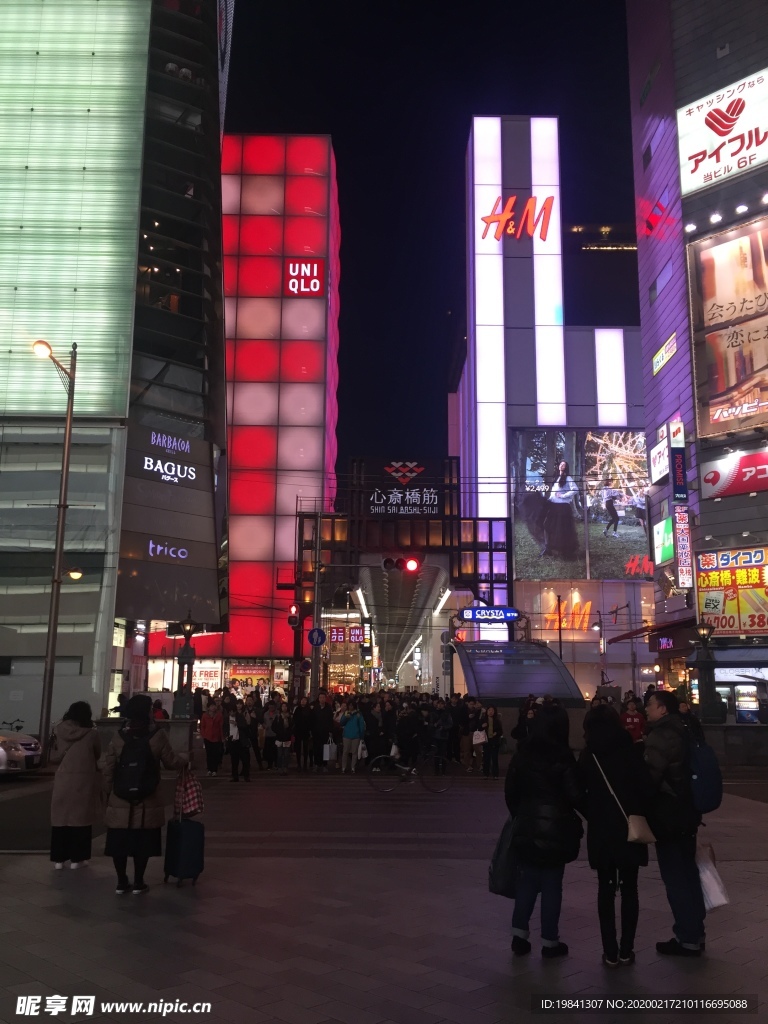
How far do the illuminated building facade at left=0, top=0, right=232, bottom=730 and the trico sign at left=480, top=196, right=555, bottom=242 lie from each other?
133 feet

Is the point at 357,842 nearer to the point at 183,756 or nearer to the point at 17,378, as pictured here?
the point at 183,756

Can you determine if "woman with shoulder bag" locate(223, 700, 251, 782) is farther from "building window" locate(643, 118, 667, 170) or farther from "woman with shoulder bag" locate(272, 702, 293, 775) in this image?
"building window" locate(643, 118, 667, 170)

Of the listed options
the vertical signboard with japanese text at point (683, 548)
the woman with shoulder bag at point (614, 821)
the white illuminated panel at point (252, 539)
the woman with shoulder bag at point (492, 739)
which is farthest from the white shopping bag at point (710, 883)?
the white illuminated panel at point (252, 539)

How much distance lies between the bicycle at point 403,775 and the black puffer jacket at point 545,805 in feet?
38.5

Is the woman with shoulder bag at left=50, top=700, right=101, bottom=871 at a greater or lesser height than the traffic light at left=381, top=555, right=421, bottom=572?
lesser

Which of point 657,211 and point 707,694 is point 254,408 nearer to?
point 657,211

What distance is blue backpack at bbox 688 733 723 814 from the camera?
612cm

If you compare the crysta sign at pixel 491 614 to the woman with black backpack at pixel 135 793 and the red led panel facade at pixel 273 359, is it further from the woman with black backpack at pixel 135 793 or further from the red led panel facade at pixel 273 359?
the woman with black backpack at pixel 135 793

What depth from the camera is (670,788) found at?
19.8ft

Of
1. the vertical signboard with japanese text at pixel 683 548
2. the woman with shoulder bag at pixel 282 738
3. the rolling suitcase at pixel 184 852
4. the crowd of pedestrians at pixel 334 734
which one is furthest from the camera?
the vertical signboard with japanese text at pixel 683 548

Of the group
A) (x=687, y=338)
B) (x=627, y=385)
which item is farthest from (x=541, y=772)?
(x=627, y=385)

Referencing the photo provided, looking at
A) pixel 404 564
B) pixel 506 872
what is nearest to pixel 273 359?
pixel 404 564

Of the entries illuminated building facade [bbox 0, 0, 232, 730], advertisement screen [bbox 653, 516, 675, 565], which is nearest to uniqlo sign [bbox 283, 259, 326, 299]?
illuminated building facade [bbox 0, 0, 232, 730]

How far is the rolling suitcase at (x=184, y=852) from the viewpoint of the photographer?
8078mm
